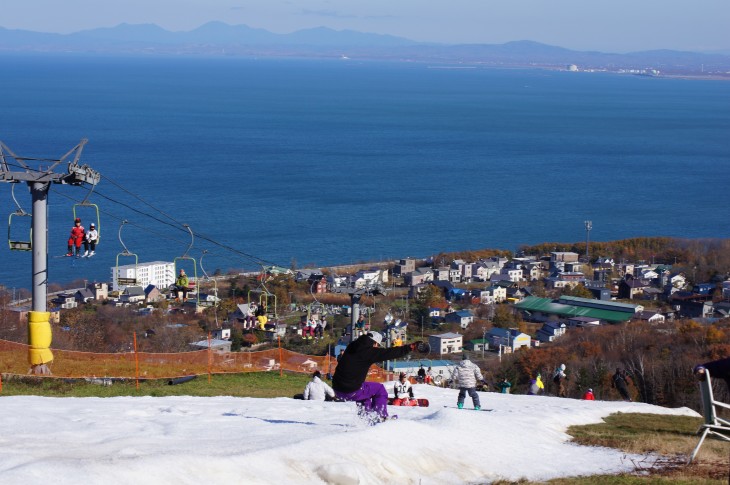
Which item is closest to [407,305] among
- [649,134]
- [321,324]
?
[321,324]

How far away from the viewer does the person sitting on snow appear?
37.9ft

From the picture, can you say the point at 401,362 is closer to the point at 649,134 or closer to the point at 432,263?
the point at 432,263

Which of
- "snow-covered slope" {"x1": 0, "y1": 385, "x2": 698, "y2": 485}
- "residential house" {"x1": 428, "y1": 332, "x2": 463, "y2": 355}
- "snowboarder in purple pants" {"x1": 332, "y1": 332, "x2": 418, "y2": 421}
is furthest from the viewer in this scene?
"residential house" {"x1": 428, "y1": 332, "x2": 463, "y2": 355}

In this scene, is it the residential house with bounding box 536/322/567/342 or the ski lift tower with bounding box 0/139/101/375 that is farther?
the residential house with bounding box 536/322/567/342

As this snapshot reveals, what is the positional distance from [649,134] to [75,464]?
13091 centimetres

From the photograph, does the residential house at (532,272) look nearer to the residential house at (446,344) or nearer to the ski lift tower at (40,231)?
the residential house at (446,344)

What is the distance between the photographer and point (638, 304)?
45531mm

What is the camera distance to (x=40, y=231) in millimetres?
11984

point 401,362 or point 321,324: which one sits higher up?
point 321,324

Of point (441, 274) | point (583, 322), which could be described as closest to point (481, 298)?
point (441, 274)

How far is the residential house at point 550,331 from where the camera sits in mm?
36787

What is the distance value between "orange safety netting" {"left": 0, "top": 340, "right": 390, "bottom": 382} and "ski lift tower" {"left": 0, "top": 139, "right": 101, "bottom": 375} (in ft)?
1.23

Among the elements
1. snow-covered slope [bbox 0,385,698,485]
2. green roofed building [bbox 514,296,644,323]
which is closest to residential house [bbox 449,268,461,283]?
green roofed building [bbox 514,296,644,323]

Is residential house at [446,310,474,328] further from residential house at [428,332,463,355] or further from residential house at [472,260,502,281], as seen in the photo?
residential house at [472,260,502,281]
